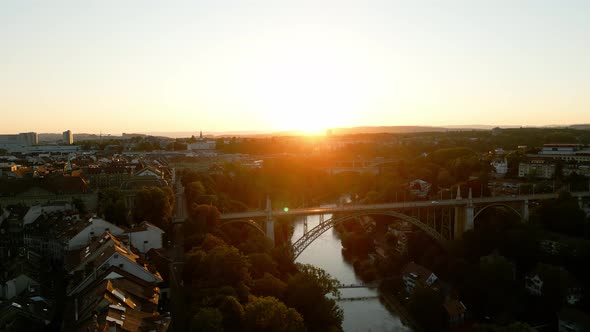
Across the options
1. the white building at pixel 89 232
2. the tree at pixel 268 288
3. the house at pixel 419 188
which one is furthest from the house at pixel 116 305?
the house at pixel 419 188

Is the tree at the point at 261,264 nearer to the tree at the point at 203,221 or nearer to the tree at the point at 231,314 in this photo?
the tree at the point at 203,221

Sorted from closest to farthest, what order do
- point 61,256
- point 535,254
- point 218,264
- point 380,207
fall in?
point 218,264 < point 61,256 < point 535,254 < point 380,207

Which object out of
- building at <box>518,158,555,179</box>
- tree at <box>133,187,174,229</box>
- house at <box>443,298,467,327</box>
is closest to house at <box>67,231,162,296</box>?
tree at <box>133,187,174,229</box>

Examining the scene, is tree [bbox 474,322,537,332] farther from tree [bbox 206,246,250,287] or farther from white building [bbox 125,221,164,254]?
white building [bbox 125,221,164,254]

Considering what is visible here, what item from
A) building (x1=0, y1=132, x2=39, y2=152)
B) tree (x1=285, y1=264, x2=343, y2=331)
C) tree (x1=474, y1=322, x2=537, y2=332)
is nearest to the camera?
tree (x1=474, y1=322, x2=537, y2=332)

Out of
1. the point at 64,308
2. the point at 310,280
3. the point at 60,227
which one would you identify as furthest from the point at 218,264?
the point at 60,227

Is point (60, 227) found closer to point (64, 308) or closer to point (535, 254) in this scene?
point (64, 308)
